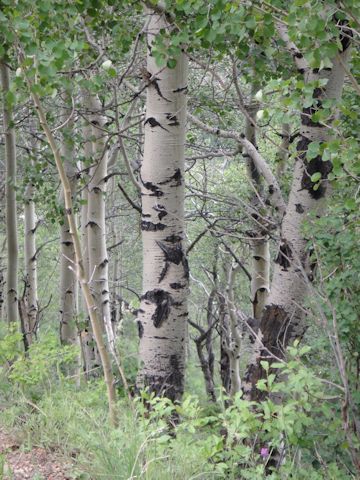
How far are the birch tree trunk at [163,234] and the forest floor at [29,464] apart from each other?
3.18ft

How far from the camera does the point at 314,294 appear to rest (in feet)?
11.0

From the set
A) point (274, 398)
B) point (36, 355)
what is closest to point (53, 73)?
point (36, 355)

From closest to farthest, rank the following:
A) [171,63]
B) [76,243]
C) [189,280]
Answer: [76,243] → [171,63] → [189,280]

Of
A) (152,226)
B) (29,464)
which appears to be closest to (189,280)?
(152,226)

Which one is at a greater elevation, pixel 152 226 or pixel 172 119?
pixel 172 119

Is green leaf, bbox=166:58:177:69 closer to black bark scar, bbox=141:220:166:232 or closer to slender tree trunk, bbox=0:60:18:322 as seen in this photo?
black bark scar, bbox=141:220:166:232

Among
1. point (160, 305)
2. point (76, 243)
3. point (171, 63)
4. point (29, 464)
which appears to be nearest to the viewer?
point (76, 243)

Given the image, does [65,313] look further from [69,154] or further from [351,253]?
[351,253]

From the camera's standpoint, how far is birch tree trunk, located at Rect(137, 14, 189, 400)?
3.94 m

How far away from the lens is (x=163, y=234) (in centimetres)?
396

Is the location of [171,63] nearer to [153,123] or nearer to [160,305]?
[153,123]

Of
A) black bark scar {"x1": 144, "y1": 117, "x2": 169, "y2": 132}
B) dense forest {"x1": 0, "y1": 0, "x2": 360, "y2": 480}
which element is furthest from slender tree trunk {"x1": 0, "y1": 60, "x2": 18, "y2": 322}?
black bark scar {"x1": 144, "y1": 117, "x2": 169, "y2": 132}

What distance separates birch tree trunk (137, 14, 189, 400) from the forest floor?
97 cm

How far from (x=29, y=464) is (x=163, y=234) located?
1.65 m
